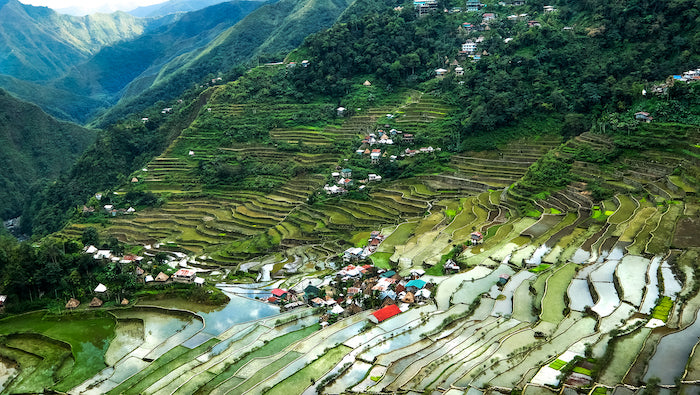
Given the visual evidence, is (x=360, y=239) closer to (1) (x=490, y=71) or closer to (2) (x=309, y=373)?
(2) (x=309, y=373)

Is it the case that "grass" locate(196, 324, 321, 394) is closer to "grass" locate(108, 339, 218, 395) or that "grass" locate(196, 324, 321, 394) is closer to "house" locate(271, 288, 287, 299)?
"grass" locate(108, 339, 218, 395)

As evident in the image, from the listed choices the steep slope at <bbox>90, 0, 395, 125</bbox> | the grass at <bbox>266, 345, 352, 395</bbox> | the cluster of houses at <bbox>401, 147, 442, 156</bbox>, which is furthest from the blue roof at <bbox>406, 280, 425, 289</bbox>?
the steep slope at <bbox>90, 0, 395, 125</bbox>

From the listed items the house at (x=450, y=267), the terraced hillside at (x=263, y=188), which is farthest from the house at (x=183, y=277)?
the house at (x=450, y=267)

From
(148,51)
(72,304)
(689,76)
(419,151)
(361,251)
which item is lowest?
(361,251)

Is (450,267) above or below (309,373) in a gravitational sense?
below

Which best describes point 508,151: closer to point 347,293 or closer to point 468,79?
point 468,79

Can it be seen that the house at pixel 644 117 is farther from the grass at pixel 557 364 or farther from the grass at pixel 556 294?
the grass at pixel 557 364

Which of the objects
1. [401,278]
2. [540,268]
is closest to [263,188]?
[401,278]
